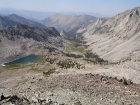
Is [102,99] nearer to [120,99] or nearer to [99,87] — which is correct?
[120,99]

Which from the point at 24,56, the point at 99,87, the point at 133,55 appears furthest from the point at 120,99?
the point at 24,56

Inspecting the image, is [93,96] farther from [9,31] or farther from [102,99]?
[9,31]

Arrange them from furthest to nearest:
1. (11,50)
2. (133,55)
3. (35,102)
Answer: (11,50) → (133,55) → (35,102)

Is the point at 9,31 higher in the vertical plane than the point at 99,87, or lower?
higher

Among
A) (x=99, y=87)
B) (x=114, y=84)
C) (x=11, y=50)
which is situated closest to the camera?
(x=99, y=87)

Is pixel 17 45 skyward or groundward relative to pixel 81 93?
skyward

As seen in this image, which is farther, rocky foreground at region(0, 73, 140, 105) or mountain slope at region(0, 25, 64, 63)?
mountain slope at region(0, 25, 64, 63)

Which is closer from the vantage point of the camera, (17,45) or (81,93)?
(81,93)

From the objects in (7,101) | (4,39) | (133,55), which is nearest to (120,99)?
(7,101)

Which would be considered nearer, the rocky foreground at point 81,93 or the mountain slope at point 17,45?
the rocky foreground at point 81,93

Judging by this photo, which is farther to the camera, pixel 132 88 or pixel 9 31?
pixel 9 31
